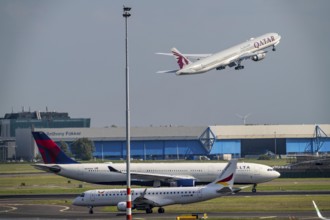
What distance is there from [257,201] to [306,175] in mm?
52101

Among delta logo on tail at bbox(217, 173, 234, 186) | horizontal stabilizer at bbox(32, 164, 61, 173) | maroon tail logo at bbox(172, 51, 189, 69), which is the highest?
maroon tail logo at bbox(172, 51, 189, 69)

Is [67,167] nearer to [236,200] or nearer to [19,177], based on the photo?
[236,200]

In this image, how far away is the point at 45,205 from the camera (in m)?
112

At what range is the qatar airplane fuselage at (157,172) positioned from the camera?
127875mm

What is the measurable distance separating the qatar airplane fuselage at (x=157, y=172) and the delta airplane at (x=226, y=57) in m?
21.3

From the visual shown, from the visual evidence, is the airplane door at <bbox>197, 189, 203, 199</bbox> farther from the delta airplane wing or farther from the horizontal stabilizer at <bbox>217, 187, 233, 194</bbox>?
the delta airplane wing

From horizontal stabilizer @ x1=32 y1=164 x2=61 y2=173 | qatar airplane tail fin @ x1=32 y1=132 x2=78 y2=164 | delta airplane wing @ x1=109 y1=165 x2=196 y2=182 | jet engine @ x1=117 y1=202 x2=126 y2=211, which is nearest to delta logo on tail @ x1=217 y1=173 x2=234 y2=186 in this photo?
jet engine @ x1=117 y1=202 x2=126 y2=211

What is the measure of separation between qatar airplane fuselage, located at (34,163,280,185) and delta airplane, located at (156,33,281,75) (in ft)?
69.7

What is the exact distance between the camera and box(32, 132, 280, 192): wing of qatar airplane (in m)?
128

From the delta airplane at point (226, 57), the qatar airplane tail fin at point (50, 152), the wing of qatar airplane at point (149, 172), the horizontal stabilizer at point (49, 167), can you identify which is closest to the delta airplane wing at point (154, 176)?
the wing of qatar airplane at point (149, 172)

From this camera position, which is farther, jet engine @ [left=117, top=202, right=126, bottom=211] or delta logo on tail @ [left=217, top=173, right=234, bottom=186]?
delta logo on tail @ [left=217, top=173, right=234, bottom=186]

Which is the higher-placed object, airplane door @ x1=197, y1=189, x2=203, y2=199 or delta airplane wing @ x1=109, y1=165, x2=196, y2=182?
delta airplane wing @ x1=109, y1=165, x2=196, y2=182

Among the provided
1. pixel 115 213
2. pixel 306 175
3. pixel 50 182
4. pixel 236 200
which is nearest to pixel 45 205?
pixel 115 213

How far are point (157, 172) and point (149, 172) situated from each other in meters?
1.12
